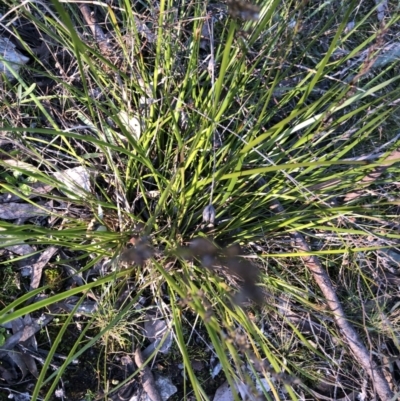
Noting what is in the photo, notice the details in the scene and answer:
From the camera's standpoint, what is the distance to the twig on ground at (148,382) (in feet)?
3.69

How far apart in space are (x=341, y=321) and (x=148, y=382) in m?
0.52

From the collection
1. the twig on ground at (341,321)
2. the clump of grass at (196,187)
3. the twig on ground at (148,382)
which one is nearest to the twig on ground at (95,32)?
the clump of grass at (196,187)

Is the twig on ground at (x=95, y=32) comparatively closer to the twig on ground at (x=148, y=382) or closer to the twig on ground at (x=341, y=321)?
the twig on ground at (x=341, y=321)

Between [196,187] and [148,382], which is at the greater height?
[196,187]

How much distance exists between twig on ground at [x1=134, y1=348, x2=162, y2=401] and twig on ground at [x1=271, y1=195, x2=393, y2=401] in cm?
49

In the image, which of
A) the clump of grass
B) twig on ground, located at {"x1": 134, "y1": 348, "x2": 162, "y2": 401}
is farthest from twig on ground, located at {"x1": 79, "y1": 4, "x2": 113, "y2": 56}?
twig on ground, located at {"x1": 134, "y1": 348, "x2": 162, "y2": 401}

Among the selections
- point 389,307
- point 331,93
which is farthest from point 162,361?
point 331,93

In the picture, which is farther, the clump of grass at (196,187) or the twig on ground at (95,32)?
the twig on ground at (95,32)

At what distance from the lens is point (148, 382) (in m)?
1.13

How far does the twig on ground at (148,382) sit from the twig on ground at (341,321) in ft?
1.61

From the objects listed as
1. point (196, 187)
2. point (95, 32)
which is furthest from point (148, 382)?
point (95, 32)

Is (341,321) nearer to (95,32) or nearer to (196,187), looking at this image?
(196,187)

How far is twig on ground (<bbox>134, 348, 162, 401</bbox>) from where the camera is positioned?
3.69 feet

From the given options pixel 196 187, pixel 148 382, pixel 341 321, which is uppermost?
pixel 196 187
